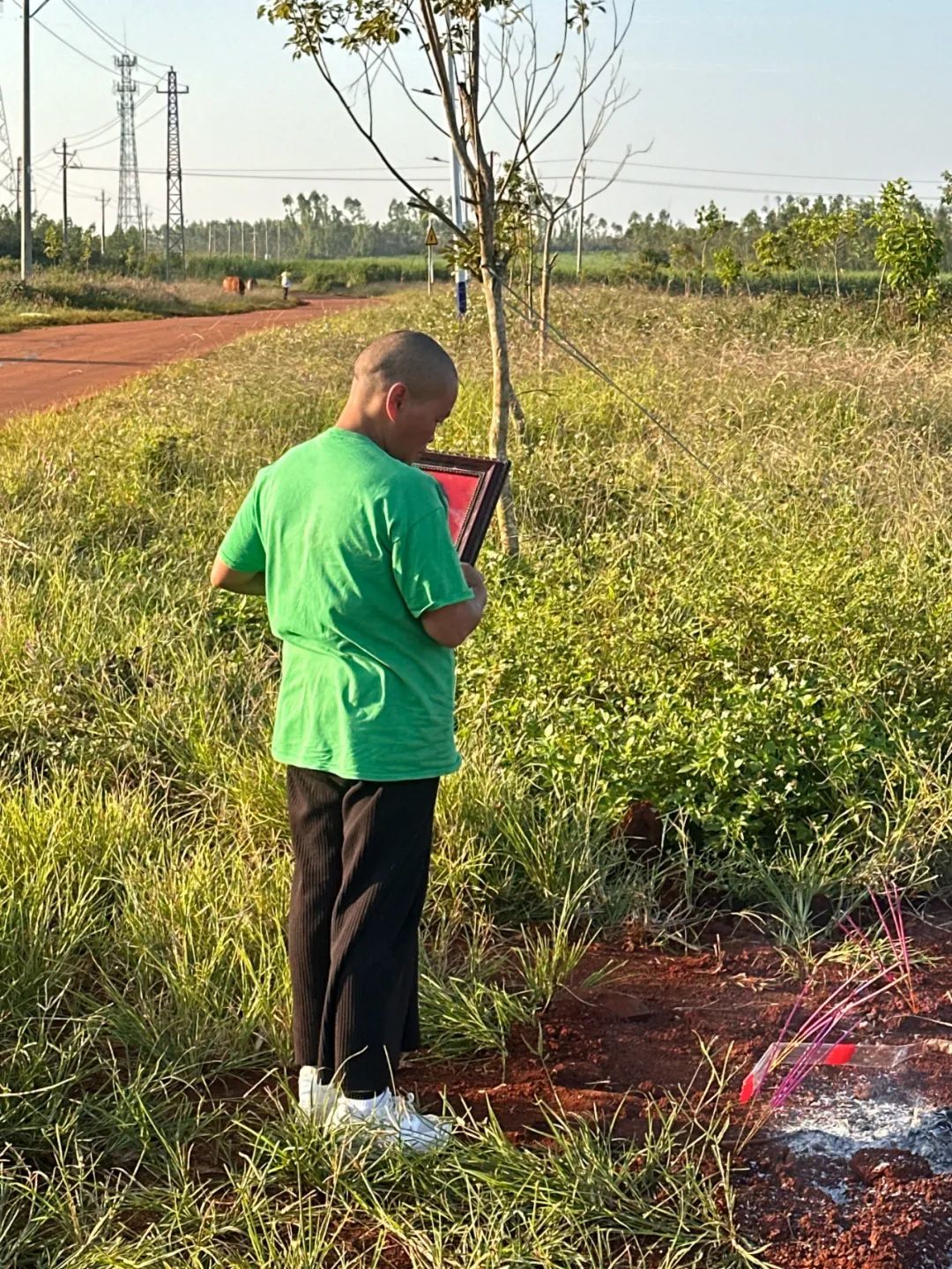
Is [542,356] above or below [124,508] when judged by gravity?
above

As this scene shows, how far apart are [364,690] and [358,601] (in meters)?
0.17

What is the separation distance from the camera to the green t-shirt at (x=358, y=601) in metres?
2.22

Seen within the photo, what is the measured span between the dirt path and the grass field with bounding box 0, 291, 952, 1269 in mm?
6042

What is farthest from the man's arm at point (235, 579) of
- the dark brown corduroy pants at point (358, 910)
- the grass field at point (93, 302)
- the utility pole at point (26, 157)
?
the utility pole at point (26, 157)

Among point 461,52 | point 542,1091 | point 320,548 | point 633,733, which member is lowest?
point 542,1091

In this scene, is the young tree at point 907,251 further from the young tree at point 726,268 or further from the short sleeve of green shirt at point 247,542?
the short sleeve of green shirt at point 247,542

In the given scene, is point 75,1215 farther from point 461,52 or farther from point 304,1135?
point 461,52

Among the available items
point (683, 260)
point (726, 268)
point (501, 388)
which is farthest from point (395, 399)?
point (683, 260)

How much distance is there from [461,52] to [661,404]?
357cm

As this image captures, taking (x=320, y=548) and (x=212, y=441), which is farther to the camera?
(x=212, y=441)

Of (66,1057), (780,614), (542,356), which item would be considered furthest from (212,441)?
(66,1057)

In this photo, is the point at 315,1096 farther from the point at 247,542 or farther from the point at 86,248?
the point at 86,248

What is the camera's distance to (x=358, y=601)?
7.50 feet

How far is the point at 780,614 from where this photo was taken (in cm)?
472
